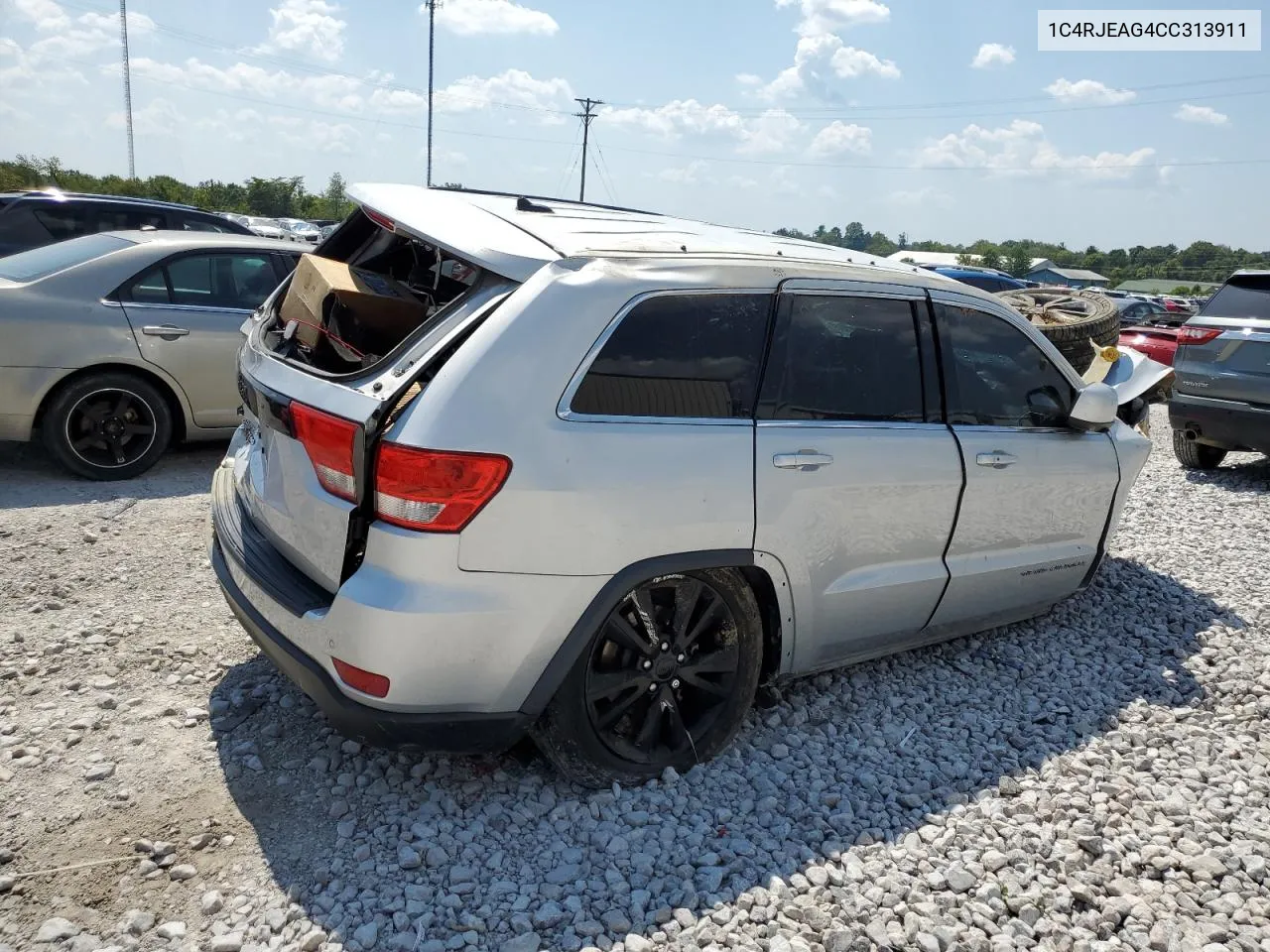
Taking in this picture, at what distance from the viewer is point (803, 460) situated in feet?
10.8

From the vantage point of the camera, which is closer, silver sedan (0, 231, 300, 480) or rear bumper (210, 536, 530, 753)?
rear bumper (210, 536, 530, 753)

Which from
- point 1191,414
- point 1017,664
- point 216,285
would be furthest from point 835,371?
point 1191,414

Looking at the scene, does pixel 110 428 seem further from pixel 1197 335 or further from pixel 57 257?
pixel 1197 335

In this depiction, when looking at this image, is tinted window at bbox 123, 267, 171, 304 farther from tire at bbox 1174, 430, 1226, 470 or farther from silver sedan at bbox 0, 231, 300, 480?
tire at bbox 1174, 430, 1226, 470

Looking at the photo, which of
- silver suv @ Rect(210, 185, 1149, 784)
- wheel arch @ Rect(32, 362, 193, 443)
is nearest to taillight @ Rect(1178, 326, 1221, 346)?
silver suv @ Rect(210, 185, 1149, 784)

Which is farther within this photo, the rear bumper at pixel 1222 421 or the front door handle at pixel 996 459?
the rear bumper at pixel 1222 421

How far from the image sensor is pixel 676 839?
2988mm

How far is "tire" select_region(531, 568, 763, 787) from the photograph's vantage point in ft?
10.0

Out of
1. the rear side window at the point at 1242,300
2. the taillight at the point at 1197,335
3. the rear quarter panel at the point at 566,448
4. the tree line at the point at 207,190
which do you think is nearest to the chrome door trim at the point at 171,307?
the rear quarter panel at the point at 566,448

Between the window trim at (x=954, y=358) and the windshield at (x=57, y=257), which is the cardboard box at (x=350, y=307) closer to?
the window trim at (x=954, y=358)

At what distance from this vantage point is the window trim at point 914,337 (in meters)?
3.33

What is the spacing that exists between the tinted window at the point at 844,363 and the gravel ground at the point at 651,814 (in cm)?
124

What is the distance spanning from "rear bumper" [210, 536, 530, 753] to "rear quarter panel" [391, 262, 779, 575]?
469 mm

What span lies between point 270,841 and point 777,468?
1933 millimetres
